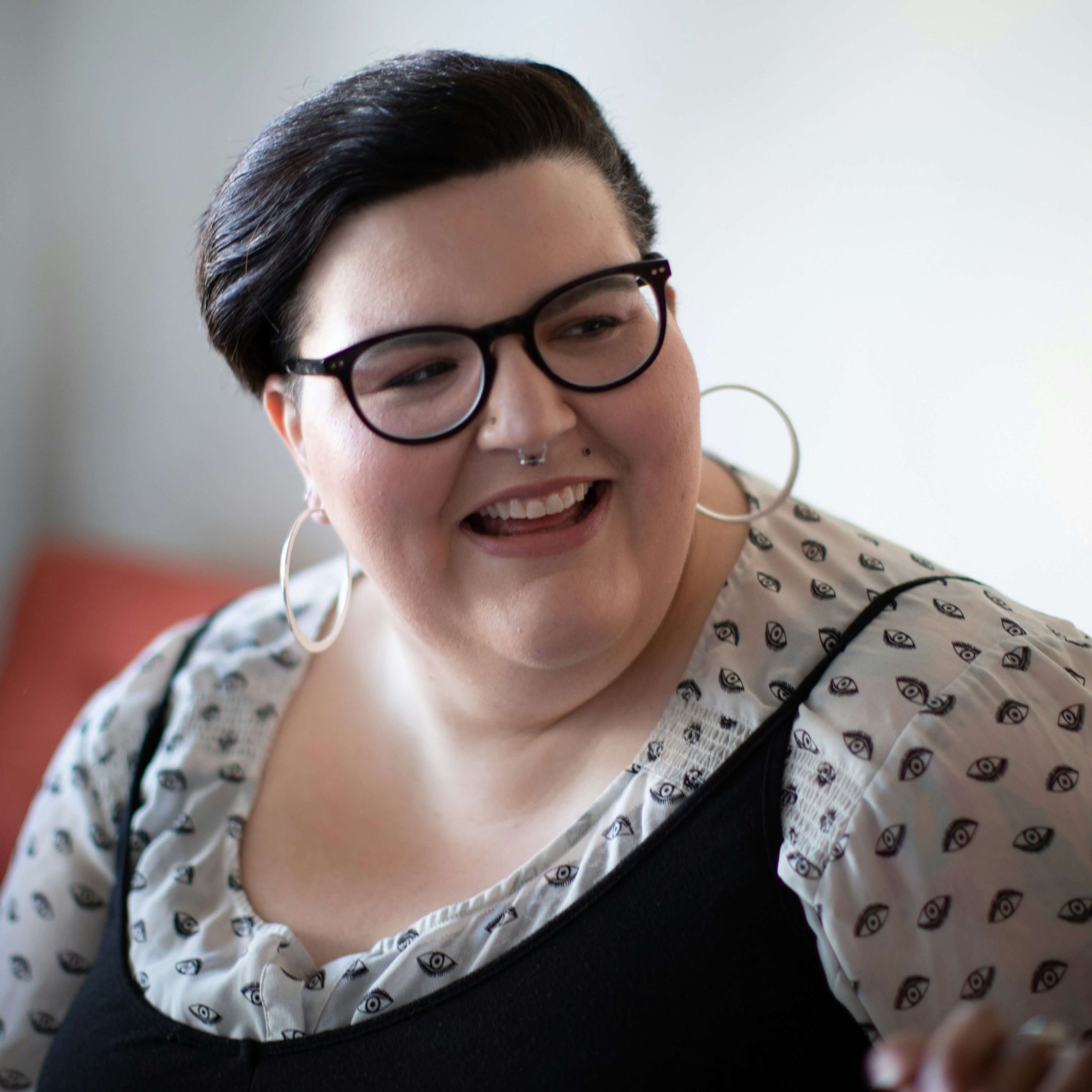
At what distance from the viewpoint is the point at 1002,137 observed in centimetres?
138

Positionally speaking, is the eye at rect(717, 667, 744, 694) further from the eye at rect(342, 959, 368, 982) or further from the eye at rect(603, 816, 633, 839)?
the eye at rect(342, 959, 368, 982)

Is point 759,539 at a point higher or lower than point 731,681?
higher

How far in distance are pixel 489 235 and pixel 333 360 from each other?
184 mm

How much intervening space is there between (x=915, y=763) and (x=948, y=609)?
18cm

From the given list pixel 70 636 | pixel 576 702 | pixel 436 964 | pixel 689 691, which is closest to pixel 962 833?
pixel 689 691

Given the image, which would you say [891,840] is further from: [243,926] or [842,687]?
[243,926]

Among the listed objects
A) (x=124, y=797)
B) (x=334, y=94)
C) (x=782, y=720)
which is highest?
(x=334, y=94)

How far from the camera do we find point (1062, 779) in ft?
2.86

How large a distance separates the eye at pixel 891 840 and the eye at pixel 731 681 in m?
0.19

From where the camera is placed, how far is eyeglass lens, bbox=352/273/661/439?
94cm

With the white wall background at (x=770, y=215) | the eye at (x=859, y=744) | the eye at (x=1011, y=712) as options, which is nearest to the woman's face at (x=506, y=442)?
the eye at (x=859, y=744)

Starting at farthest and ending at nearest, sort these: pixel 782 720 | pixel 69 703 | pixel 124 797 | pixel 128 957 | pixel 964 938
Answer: pixel 69 703 < pixel 124 797 < pixel 128 957 < pixel 782 720 < pixel 964 938

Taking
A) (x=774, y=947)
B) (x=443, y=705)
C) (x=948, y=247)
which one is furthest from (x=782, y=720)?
(x=948, y=247)

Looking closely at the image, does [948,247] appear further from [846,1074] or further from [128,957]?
[128,957]
